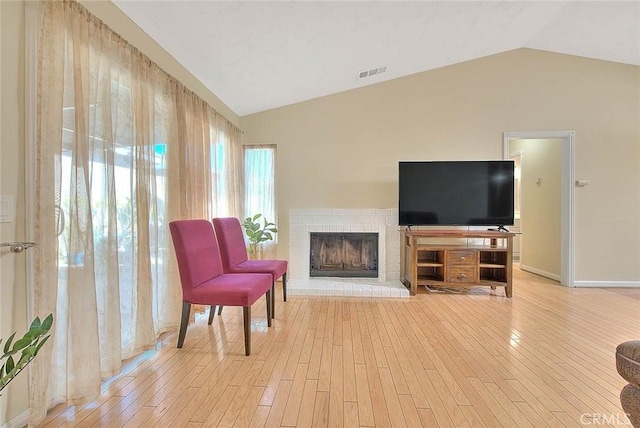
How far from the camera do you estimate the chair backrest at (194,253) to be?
7.17 ft

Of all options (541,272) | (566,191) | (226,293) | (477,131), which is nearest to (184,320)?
(226,293)

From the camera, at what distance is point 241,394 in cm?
170

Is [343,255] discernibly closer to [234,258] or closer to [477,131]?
[234,258]

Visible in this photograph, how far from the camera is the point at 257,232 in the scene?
396 centimetres

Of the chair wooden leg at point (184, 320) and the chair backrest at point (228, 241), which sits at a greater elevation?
the chair backrest at point (228, 241)

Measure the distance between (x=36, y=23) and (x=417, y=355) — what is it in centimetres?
302

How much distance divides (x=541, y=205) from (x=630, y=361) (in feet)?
14.9

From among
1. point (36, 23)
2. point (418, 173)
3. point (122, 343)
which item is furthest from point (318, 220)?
point (36, 23)

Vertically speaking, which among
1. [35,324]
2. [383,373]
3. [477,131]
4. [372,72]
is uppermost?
[372,72]

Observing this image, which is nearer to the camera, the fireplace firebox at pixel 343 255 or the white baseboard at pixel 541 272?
the fireplace firebox at pixel 343 255

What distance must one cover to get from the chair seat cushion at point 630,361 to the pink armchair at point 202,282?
6.44ft

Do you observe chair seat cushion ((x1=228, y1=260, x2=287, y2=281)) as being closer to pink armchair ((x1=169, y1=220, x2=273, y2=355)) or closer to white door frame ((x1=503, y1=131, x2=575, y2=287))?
pink armchair ((x1=169, y1=220, x2=273, y2=355))

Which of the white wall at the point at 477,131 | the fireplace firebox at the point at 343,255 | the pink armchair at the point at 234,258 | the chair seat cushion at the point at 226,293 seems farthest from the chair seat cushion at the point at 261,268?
the white wall at the point at 477,131

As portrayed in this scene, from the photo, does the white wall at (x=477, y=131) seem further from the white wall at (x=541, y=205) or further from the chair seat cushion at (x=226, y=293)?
the chair seat cushion at (x=226, y=293)
